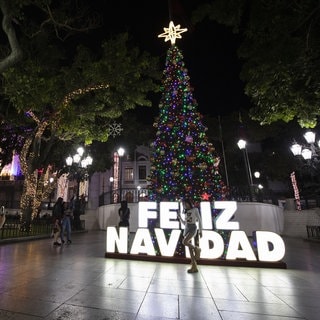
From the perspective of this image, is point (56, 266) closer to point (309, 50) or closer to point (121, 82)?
point (309, 50)

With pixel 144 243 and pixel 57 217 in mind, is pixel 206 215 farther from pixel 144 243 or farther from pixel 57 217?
pixel 57 217

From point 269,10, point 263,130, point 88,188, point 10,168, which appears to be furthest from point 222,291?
point 10,168

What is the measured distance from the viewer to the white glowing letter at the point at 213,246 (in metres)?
6.84

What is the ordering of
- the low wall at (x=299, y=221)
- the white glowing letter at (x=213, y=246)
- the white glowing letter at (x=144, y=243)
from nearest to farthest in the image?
1. the white glowing letter at (x=213, y=246)
2. the white glowing letter at (x=144, y=243)
3. the low wall at (x=299, y=221)

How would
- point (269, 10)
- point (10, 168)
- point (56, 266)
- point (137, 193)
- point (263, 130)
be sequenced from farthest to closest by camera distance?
1. point (10, 168)
2. point (263, 130)
3. point (137, 193)
4. point (269, 10)
5. point (56, 266)

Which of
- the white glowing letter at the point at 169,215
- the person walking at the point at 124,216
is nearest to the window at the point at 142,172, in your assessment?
the person walking at the point at 124,216

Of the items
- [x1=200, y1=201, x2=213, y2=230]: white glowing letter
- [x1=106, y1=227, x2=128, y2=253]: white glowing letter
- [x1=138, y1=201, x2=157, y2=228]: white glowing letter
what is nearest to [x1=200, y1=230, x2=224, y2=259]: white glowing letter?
[x1=200, y1=201, x2=213, y2=230]: white glowing letter

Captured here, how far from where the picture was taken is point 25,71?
1223 centimetres

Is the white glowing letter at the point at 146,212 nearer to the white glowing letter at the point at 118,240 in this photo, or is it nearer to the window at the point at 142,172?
the white glowing letter at the point at 118,240

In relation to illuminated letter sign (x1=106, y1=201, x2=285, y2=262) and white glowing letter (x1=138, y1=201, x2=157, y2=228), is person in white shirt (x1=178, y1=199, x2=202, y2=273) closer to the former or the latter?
illuminated letter sign (x1=106, y1=201, x2=285, y2=262)

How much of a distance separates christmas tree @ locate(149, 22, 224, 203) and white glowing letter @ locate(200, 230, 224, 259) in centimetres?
225

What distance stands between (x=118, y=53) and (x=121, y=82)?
174 cm

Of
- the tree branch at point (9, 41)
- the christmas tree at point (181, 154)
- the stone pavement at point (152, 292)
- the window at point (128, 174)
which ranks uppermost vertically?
the window at point (128, 174)

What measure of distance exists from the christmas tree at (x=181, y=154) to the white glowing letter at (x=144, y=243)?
7.57ft
